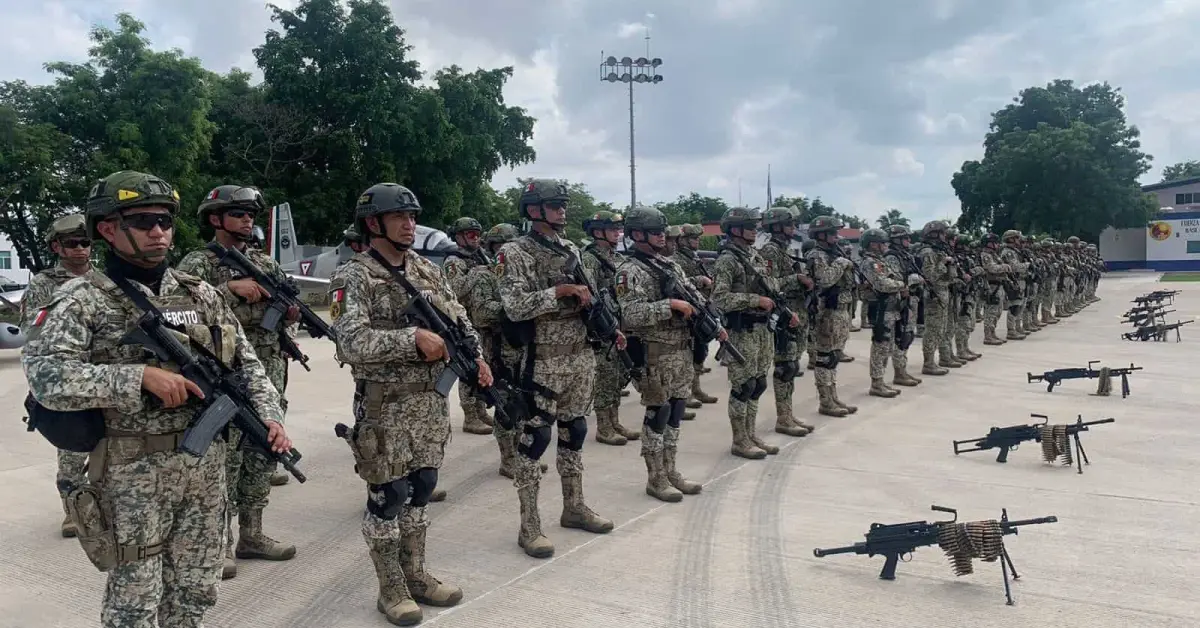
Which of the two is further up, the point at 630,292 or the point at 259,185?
the point at 259,185

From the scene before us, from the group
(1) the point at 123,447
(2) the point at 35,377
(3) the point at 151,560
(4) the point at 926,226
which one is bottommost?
(3) the point at 151,560

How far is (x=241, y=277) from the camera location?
17.6 ft

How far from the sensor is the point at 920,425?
360 inches

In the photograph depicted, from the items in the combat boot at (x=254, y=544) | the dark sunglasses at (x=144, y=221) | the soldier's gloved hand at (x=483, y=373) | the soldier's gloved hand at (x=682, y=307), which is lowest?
the combat boot at (x=254, y=544)

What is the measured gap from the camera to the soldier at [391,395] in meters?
4.11

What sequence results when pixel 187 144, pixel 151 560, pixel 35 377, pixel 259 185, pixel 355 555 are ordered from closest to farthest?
pixel 35 377
pixel 151 560
pixel 355 555
pixel 187 144
pixel 259 185

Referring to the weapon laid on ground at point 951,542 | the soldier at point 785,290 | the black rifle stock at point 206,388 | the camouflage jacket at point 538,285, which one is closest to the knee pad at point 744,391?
the soldier at point 785,290

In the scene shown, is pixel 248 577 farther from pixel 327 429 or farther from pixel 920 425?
pixel 920 425

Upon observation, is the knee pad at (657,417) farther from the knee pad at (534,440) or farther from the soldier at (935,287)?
the soldier at (935,287)

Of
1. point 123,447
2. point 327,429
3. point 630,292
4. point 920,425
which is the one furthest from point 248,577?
point 920,425

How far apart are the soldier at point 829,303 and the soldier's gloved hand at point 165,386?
7.56 m

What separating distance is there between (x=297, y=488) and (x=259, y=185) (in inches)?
1189

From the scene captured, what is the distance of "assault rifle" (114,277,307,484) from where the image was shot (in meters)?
3.04

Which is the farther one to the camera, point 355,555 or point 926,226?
point 926,226
